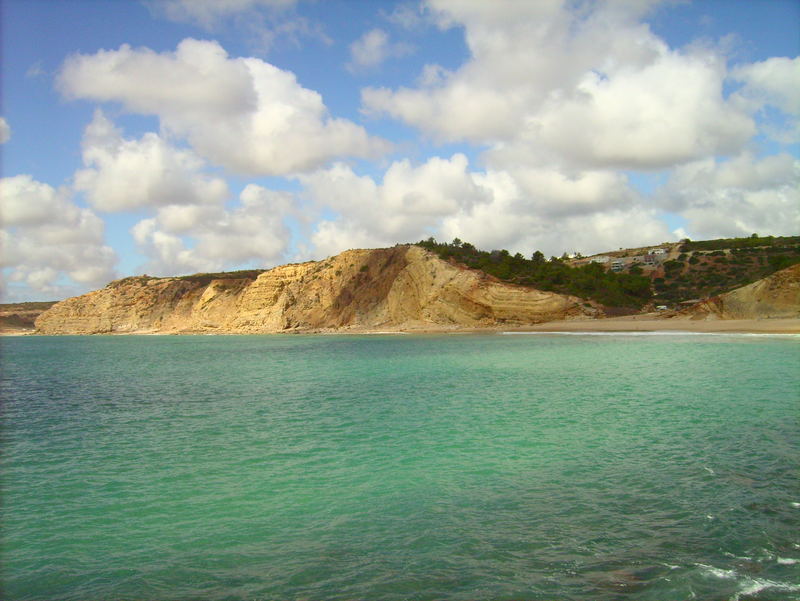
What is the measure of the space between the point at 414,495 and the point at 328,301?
66563 millimetres

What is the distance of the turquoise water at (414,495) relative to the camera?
18.3 feet

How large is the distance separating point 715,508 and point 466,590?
3914mm

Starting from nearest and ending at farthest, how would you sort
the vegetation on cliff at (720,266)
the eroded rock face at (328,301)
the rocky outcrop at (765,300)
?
the rocky outcrop at (765,300) → the eroded rock face at (328,301) → the vegetation on cliff at (720,266)

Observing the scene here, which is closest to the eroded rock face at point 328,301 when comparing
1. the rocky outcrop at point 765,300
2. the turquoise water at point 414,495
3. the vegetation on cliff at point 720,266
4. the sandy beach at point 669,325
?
the sandy beach at point 669,325

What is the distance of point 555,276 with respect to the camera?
61812 mm

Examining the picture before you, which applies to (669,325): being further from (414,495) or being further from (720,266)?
(414,495)

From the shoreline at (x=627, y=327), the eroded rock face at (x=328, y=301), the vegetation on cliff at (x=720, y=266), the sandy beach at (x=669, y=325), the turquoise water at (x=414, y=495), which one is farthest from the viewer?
the vegetation on cliff at (x=720, y=266)

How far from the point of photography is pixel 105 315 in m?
98.7

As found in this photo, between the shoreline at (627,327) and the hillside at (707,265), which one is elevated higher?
the hillside at (707,265)

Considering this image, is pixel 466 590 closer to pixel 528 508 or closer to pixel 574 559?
pixel 574 559

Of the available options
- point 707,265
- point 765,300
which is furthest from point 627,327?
point 707,265

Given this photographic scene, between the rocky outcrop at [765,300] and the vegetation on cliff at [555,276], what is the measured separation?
38.9ft

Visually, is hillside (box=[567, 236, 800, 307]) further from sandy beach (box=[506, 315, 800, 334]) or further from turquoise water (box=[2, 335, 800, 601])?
turquoise water (box=[2, 335, 800, 601])

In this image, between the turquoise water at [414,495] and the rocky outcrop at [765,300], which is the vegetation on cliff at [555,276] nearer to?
the rocky outcrop at [765,300]
